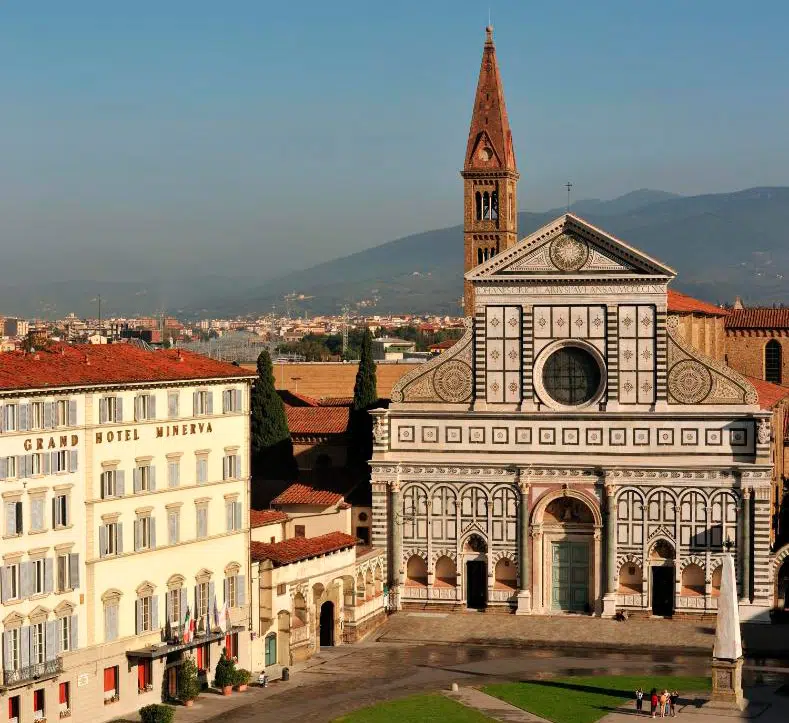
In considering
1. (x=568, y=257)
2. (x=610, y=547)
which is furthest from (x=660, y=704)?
(x=568, y=257)

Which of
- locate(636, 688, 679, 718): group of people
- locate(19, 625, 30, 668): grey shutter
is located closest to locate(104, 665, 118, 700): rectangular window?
locate(19, 625, 30, 668): grey shutter

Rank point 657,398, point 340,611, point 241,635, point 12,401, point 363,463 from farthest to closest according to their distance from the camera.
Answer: point 363,463 < point 657,398 < point 340,611 < point 241,635 < point 12,401

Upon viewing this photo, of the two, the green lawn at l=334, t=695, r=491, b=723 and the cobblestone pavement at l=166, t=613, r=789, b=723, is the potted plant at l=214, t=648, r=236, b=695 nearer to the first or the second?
the cobblestone pavement at l=166, t=613, r=789, b=723

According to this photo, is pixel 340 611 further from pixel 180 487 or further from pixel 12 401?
pixel 12 401

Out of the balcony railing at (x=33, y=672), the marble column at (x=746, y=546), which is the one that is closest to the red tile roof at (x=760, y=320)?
the marble column at (x=746, y=546)

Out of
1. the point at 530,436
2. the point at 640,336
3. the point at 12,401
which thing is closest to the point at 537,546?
the point at 530,436

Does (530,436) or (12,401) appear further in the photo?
(530,436)

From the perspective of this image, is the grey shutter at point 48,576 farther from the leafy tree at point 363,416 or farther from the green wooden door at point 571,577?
the leafy tree at point 363,416
